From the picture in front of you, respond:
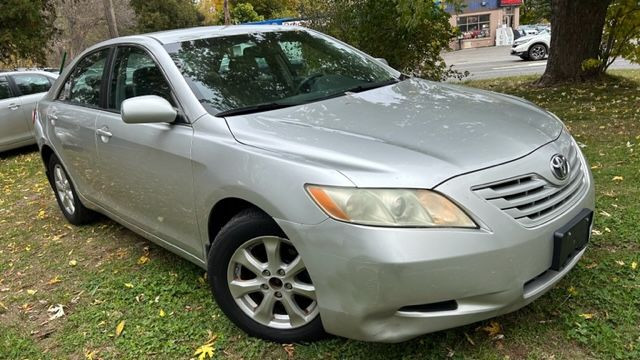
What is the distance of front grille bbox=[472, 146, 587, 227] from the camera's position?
7.19 ft

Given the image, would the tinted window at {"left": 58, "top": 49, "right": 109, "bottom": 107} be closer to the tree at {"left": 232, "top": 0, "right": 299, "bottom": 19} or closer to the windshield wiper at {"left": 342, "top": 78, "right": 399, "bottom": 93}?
the windshield wiper at {"left": 342, "top": 78, "right": 399, "bottom": 93}

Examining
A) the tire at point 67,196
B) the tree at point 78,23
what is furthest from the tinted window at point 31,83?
the tree at point 78,23

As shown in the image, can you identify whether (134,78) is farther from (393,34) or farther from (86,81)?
(393,34)

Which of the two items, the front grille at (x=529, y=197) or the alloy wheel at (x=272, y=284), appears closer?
the front grille at (x=529, y=197)

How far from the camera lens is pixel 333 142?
7.99 feet

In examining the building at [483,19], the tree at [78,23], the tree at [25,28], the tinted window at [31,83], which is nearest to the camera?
the tinted window at [31,83]

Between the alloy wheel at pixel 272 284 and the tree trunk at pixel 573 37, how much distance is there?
8246mm

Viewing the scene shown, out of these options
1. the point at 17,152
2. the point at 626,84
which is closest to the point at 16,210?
the point at 17,152

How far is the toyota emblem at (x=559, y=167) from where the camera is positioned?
242cm

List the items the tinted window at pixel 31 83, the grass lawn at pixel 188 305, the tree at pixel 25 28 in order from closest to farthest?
the grass lawn at pixel 188 305
the tinted window at pixel 31 83
the tree at pixel 25 28

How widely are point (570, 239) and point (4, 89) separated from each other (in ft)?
31.2

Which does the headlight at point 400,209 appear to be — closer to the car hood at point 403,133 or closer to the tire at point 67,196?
the car hood at point 403,133

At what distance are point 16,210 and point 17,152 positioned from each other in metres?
4.50

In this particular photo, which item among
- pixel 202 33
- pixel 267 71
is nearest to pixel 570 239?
pixel 267 71
